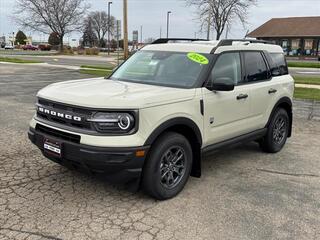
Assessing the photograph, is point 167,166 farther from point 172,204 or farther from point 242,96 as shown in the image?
point 242,96

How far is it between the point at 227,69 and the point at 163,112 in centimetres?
151

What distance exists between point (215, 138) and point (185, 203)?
1060mm

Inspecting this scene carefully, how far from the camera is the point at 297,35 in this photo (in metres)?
56.3

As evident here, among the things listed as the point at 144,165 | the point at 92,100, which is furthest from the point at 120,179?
the point at 92,100

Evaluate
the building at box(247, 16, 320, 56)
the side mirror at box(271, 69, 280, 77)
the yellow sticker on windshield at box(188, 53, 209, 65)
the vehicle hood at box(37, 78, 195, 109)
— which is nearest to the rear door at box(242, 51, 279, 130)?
the side mirror at box(271, 69, 280, 77)

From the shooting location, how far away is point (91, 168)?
3893 millimetres

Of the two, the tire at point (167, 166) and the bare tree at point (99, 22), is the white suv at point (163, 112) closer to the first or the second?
the tire at point (167, 166)

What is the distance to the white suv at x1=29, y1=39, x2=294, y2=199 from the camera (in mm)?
3812

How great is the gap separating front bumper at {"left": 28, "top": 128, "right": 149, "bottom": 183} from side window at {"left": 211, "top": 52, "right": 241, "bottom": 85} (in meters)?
1.52

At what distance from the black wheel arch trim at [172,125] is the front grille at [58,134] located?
72 centimetres

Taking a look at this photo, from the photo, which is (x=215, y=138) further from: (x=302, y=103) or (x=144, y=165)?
(x=302, y=103)

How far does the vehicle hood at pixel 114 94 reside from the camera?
3832mm

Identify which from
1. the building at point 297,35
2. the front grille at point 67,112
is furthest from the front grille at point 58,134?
the building at point 297,35

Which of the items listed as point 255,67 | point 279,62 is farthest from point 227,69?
point 279,62
